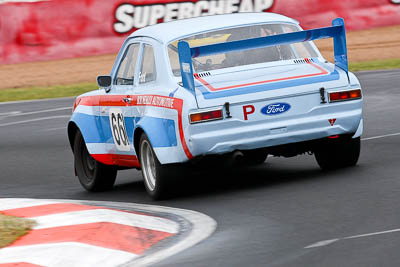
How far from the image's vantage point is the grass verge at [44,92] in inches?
960

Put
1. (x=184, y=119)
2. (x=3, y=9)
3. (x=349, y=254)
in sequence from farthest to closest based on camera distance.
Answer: (x=3, y=9) → (x=184, y=119) → (x=349, y=254)

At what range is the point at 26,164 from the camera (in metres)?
13.7

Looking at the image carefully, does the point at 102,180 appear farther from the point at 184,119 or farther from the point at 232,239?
the point at 232,239

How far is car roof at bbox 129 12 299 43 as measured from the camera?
1015 cm

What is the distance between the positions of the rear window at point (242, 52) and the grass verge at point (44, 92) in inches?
550

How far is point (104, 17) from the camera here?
29.2 m

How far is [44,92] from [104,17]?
481cm

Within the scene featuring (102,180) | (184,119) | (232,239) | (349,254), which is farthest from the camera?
(102,180)

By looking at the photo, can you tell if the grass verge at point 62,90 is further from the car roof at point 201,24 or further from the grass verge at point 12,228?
the grass verge at point 12,228

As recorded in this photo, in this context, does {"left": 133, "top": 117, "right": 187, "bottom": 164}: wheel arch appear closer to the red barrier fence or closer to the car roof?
the car roof

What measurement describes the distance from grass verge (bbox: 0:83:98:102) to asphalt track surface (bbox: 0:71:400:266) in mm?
8563

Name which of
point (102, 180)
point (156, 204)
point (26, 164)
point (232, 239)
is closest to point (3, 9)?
point (26, 164)

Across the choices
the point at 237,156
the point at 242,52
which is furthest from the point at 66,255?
the point at 242,52

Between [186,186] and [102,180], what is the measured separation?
1.19 meters
